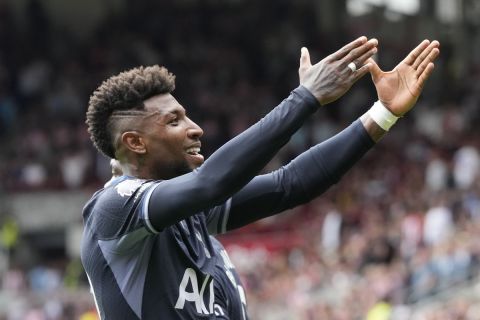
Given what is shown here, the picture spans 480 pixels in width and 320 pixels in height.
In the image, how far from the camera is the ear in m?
4.52

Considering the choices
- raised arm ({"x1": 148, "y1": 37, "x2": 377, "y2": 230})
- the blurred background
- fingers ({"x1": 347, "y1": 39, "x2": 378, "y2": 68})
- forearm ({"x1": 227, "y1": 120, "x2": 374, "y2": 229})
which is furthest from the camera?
the blurred background

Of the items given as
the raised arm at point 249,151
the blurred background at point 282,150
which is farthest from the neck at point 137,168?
the blurred background at point 282,150

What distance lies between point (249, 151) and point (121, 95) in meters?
0.64

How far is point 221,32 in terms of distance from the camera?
25.5 metres

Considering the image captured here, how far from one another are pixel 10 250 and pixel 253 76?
6.57m

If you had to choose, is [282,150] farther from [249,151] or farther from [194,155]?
[249,151]

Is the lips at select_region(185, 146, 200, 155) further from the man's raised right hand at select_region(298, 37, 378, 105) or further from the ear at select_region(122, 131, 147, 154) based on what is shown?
the man's raised right hand at select_region(298, 37, 378, 105)

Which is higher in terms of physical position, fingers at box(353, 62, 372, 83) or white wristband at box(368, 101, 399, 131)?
fingers at box(353, 62, 372, 83)

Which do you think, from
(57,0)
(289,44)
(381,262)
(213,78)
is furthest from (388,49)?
(381,262)

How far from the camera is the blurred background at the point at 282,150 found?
47.0 feet

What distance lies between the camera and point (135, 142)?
453 cm

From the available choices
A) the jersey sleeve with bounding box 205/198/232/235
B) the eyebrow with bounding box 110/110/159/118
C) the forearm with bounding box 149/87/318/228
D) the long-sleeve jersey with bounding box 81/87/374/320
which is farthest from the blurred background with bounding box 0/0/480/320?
the forearm with bounding box 149/87/318/228

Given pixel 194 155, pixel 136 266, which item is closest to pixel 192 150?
pixel 194 155

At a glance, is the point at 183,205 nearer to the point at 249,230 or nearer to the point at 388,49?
the point at 249,230
